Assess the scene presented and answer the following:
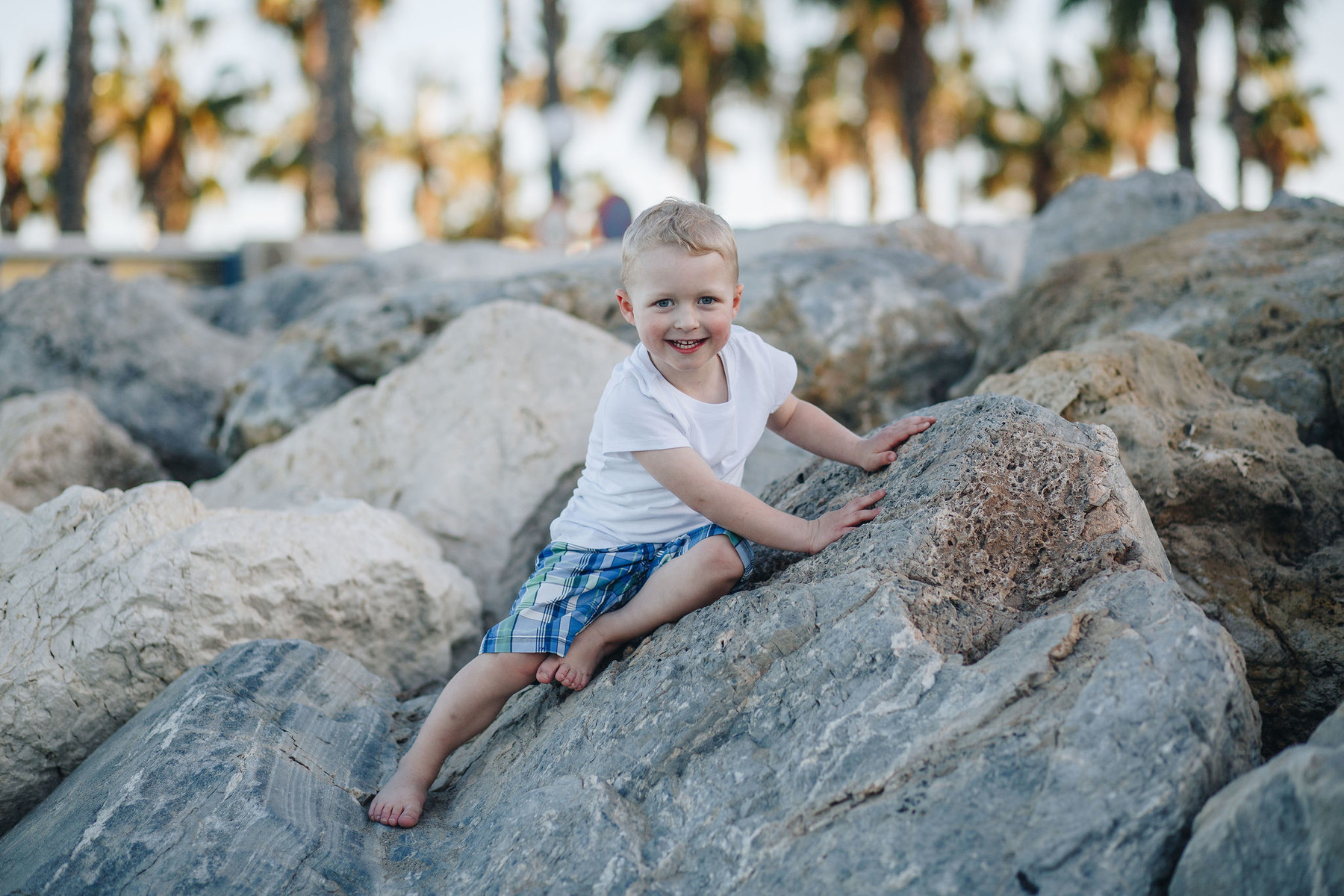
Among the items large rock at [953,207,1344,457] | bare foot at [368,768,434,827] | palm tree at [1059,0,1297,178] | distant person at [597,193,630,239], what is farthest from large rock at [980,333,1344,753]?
palm tree at [1059,0,1297,178]

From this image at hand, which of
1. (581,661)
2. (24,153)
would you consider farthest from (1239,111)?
(24,153)

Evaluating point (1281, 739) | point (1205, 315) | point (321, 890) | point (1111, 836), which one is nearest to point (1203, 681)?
point (1111, 836)

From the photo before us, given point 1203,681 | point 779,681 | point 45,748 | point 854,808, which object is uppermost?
point 1203,681

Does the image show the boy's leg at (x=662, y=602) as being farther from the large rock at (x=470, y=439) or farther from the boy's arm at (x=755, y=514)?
the large rock at (x=470, y=439)

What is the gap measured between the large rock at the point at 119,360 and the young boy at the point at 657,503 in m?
3.79

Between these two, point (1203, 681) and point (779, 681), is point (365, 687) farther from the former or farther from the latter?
point (1203, 681)

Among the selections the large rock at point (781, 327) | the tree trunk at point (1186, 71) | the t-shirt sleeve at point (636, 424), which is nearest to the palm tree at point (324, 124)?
the large rock at point (781, 327)

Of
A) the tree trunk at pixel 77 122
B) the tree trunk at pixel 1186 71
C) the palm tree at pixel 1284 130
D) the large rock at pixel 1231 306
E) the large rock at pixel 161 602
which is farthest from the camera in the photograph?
the palm tree at pixel 1284 130

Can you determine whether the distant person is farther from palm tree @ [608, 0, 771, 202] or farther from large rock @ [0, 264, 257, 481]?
palm tree @ [608, 0, 771, 202]

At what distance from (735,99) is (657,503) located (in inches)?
919

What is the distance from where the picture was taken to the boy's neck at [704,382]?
257 cm

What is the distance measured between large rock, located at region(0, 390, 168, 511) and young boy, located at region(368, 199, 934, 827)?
2995 mm

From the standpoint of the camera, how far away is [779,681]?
206cm

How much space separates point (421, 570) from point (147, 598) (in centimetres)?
81
